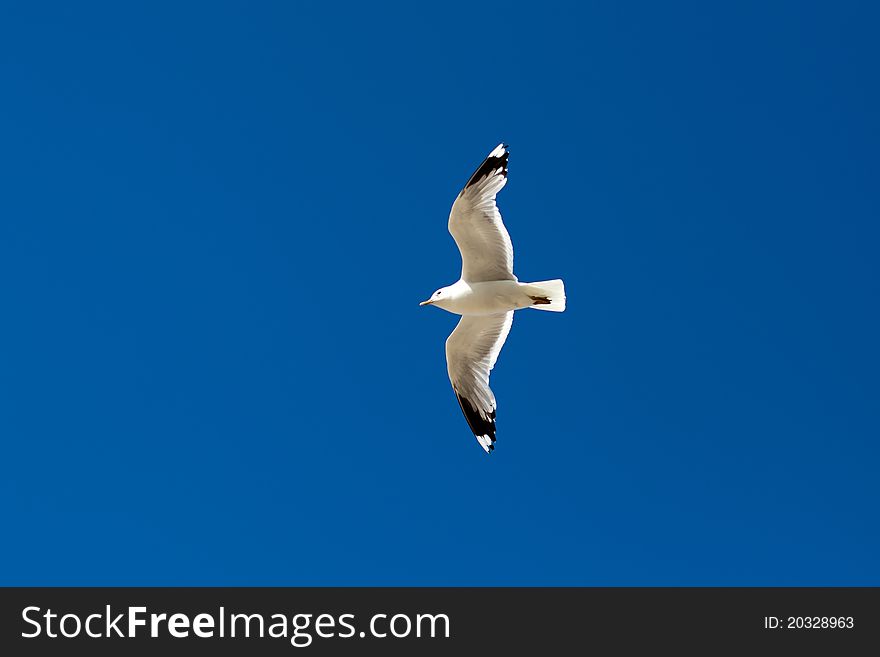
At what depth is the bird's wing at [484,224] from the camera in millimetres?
17312

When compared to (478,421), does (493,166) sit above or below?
above

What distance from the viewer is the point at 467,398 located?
1867 centimetres

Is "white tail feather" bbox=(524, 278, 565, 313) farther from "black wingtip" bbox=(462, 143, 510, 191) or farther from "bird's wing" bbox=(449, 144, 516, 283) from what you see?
"black wingtip" bbox=(462, 143, 510, 191)

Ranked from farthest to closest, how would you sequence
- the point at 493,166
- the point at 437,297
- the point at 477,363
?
the point at 477,363 < the point at 437,297 < the point at 493,166

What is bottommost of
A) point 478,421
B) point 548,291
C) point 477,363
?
point 478,421

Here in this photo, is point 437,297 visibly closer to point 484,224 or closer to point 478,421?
point 484,224

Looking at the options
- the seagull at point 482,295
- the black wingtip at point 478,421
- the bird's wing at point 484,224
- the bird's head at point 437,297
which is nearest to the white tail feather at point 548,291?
the seagull at point 482,295

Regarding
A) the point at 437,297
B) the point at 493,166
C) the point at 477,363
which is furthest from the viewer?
the point at 477,363

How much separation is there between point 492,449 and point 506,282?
1.90 m

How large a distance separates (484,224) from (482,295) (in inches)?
27.9

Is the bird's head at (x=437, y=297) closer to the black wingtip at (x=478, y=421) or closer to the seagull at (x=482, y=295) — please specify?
the seagull at (x=482, y=295)

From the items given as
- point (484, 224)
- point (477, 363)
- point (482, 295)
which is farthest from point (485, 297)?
point (477, 363)

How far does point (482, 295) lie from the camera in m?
17.7

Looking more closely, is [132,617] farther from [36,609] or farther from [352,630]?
[352,630]
